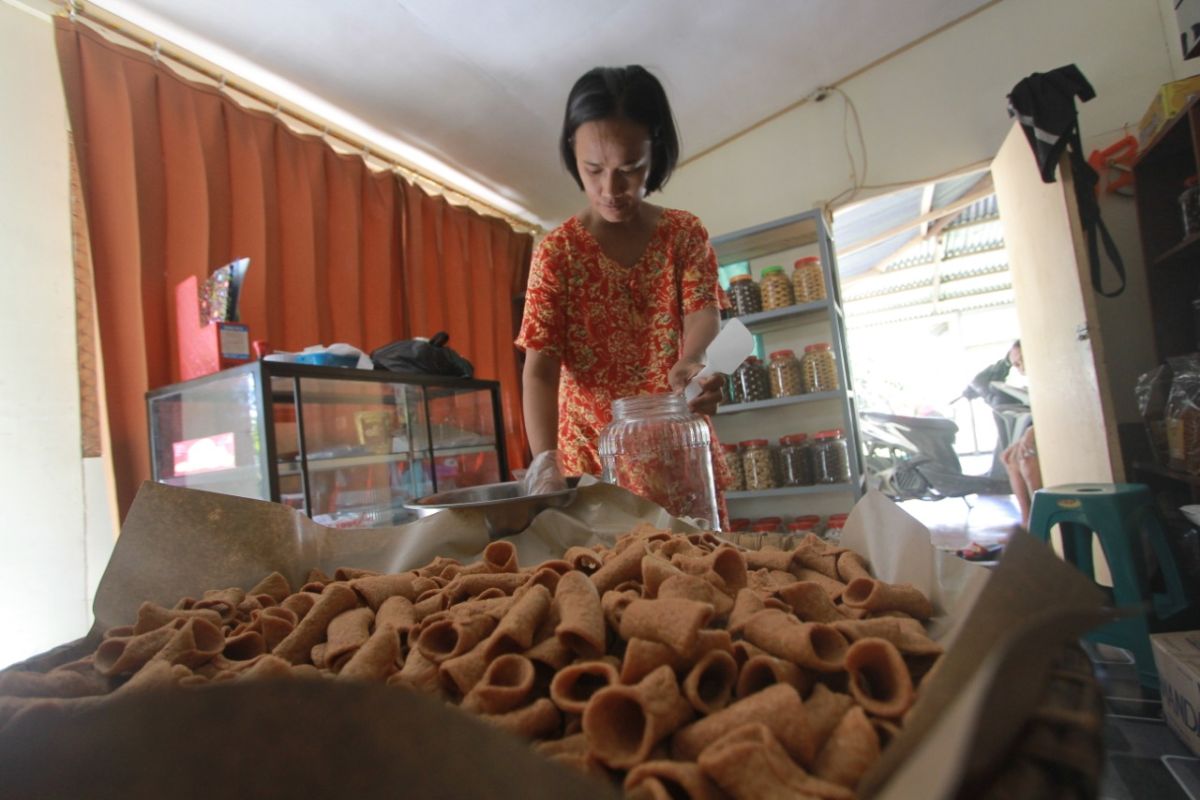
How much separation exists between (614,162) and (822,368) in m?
1.85

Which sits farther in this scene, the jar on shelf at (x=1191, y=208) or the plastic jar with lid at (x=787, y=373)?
the plastic jar with lid at (x=787, y=373)

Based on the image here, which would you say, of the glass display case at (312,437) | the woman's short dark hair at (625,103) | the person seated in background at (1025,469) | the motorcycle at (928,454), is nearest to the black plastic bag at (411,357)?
the glass display case at (312,437)

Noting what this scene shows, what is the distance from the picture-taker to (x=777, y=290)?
9.19ft

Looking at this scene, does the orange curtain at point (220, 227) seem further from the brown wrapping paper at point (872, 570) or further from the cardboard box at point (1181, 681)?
the cardboard box at point (1181, 681)

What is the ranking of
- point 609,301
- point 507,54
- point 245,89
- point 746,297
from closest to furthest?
point 609,301, point 245,89, point 507,54, point 746,297

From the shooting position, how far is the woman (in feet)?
Answer: 3.99

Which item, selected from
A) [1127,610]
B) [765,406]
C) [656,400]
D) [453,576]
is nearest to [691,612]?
[1127,610]

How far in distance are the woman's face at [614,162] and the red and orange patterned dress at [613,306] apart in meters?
0.10

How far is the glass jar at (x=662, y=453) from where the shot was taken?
0.84m

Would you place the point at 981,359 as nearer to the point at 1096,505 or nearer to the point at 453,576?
the point at 1096,505

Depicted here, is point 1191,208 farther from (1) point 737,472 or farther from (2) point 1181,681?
(1) point 737,472

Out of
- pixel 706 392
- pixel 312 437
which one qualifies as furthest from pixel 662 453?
pixel 312 437

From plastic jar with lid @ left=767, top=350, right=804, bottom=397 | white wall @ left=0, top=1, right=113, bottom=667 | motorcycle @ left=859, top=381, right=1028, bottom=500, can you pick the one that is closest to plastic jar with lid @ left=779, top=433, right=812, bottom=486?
plastic jar with lid @ left=767, top=350, right=804, bottom=397

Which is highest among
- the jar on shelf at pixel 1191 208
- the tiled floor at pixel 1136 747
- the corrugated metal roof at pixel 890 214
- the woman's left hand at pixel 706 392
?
the corrugated metal roof at pixel 890 214
